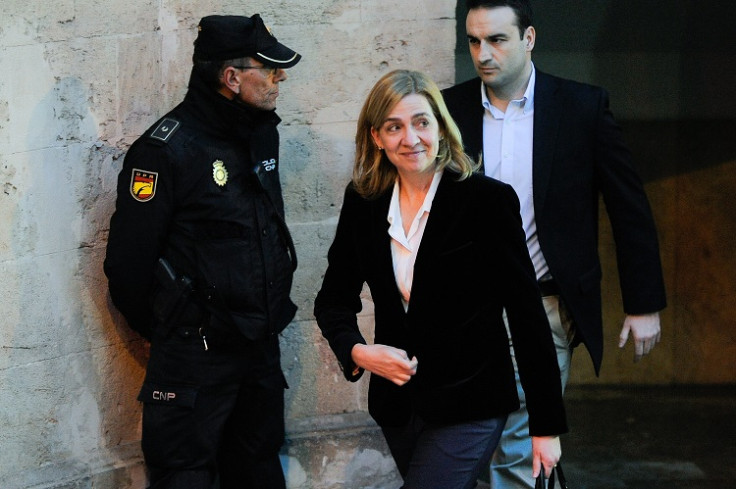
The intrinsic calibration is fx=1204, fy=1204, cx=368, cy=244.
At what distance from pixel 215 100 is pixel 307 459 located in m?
1.59

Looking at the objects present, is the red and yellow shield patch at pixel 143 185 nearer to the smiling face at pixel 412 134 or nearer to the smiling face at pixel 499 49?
the smiling face at pixel 412 134

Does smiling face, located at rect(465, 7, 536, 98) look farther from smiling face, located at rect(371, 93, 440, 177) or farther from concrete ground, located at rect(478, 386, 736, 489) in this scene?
concrete ground, located at rect(478, 386, 736, 489)

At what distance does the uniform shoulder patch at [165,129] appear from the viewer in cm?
397

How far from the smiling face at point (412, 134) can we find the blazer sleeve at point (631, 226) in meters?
1.01

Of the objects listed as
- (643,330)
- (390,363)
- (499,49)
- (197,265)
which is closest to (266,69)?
(197,265)

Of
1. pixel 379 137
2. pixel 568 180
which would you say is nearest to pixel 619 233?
pixel 568 180

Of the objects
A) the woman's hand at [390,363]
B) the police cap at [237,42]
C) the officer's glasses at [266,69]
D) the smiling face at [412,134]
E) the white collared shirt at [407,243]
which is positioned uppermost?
the police cap at [237,42]

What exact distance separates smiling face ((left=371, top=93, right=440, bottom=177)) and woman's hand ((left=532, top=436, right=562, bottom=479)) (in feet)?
2.63

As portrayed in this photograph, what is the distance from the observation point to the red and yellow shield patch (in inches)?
155

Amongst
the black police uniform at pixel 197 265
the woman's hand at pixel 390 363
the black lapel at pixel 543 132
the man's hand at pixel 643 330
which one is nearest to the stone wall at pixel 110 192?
the black police uniform at pixel 197 265

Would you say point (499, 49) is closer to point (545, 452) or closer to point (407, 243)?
point (407, 243)

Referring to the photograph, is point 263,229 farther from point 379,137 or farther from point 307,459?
point 307,459

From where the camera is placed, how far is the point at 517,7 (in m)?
4.21

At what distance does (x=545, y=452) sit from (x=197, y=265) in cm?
139
